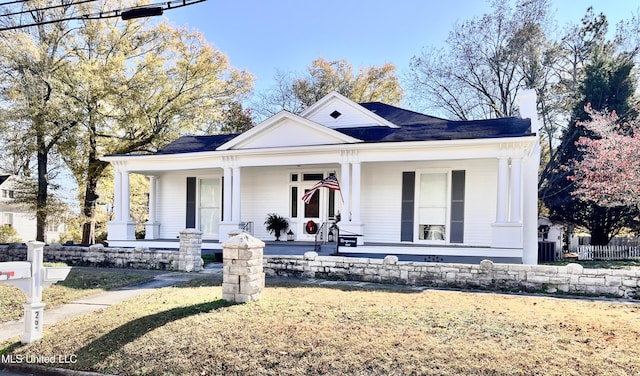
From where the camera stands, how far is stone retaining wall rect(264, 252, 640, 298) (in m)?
7.81

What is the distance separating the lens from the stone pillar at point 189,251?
35.9 feet

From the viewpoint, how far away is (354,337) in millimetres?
5184

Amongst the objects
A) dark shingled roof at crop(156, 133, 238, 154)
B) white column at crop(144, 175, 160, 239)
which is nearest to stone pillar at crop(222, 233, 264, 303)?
dark shingled roof at crop(156, 133, 238, 154)

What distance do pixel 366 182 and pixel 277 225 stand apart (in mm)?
3653

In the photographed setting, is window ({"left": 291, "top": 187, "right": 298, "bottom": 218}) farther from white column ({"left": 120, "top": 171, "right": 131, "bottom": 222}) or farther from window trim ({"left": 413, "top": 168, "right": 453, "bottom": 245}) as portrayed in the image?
white column ({"left": 120, "top": 171, "right": 131, "bottom": 222})

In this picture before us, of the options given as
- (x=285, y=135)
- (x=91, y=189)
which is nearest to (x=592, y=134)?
(x=285, y=135)

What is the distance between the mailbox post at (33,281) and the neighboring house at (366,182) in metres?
8.25

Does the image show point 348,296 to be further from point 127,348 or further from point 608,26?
point 608,26

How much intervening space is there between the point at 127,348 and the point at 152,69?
61.7 ft

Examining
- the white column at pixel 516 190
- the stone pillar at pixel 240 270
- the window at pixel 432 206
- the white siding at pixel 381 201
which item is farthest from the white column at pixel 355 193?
the stone pillar at pixel 240 270

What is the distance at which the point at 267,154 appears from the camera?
14.3m

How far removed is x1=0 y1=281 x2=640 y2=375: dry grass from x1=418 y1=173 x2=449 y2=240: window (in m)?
6.48

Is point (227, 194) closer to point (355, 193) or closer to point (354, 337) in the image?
point (355, 193)

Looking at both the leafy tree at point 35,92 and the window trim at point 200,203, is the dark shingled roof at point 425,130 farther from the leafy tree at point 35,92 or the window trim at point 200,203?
the leafy tree at point 35,92
